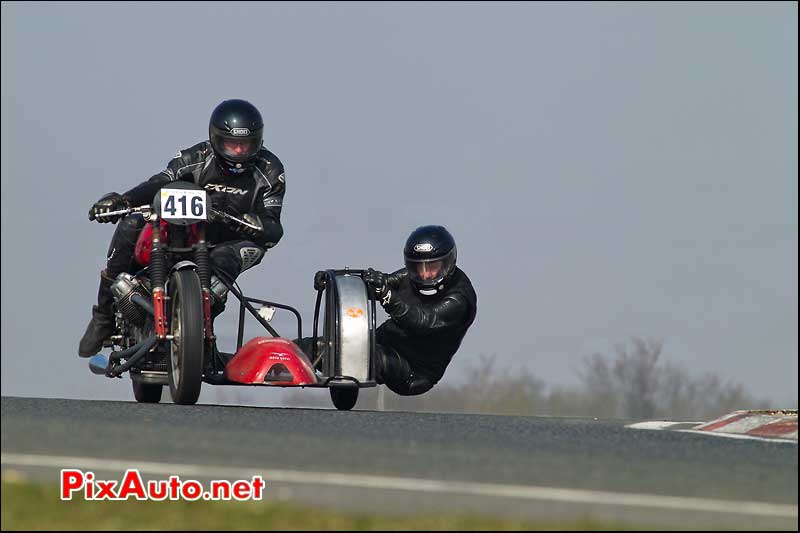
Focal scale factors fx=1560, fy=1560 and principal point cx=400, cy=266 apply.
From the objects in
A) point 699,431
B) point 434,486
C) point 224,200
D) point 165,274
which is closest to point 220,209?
point 224,200

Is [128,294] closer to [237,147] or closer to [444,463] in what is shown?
[237,147]

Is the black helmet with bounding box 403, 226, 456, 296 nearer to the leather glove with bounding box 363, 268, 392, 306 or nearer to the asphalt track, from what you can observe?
the leather glove with bounding box 363, 268, 392, 306

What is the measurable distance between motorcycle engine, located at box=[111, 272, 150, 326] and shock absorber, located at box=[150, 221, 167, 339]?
0.51 m

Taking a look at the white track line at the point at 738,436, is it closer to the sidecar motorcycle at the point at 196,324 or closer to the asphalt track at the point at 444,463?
the asphalt track at the point at 444,463

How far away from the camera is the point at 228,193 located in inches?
535

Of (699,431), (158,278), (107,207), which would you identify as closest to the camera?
(699,431)

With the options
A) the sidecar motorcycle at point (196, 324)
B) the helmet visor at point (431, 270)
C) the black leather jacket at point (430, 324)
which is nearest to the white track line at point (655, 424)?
the sidecar motorcycle at point (196, 324)

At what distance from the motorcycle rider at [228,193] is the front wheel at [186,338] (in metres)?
0.88

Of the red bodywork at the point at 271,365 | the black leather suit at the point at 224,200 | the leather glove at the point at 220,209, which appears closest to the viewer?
the red bodywork at the point at 271,365

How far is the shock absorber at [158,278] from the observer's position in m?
12.2

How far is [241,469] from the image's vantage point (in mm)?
7320

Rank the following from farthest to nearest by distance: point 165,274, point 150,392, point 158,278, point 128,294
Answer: point 150,392, point 128,294, point 165,274, point 158,278

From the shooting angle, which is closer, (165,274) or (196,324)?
(196,324)

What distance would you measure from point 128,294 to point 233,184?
139 cm
